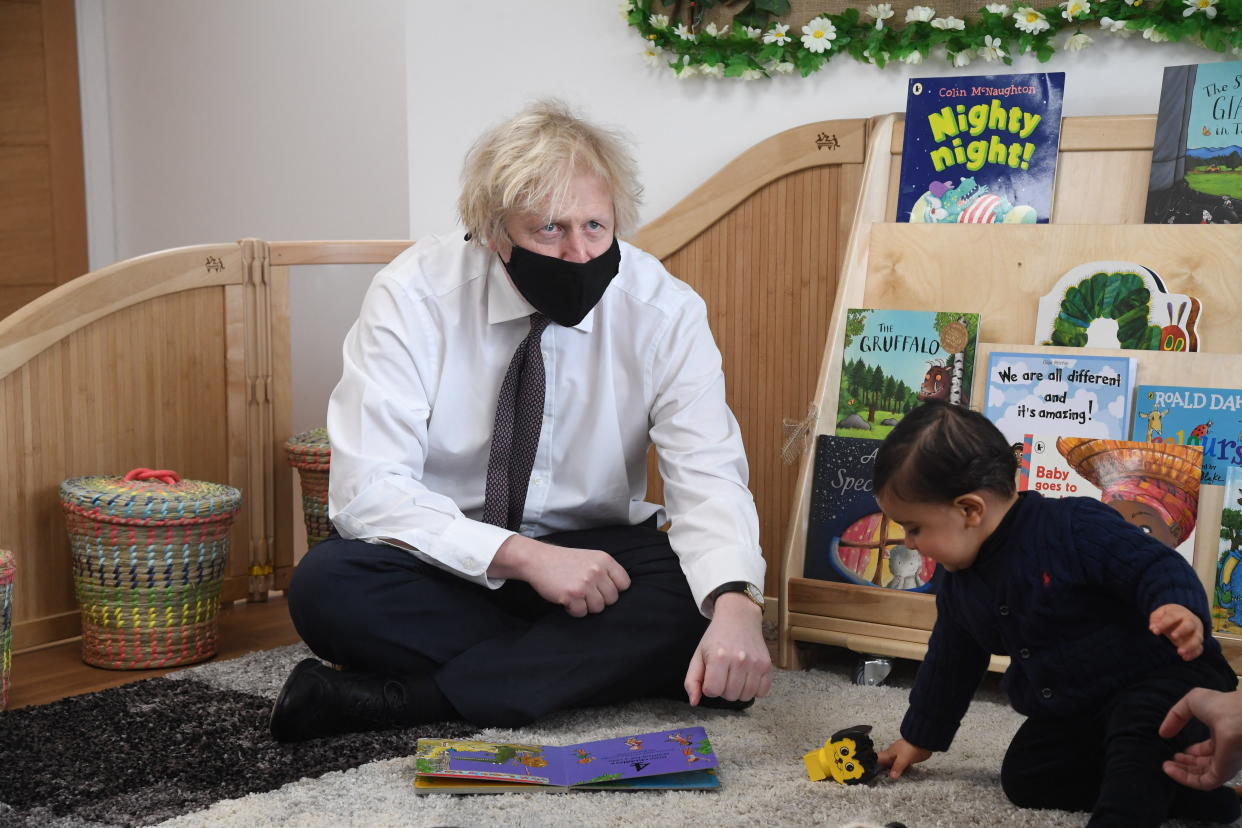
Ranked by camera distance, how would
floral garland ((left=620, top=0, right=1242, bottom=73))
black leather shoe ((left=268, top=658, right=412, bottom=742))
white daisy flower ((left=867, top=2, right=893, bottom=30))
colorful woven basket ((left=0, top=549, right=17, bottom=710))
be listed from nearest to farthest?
black leather shoe ((left=268, top=658, right=412, bottom=742)) → colorful woven basket ((left=0, top=549, right=17, bottom=710)) → floral garland ((left=620, top=0, right=1242, bottom=73)) → white daisy flower ((left=867, top=2, right=893, bottom=30))

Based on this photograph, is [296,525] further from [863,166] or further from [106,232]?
[106,232]

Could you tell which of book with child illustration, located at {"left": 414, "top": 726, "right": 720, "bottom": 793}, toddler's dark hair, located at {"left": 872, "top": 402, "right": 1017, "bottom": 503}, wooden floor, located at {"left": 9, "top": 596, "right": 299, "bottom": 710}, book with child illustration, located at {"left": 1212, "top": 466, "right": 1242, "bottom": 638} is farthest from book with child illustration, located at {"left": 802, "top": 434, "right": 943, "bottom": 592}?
wooden floor, located at {"left": 9, "top": 596, "right": 299, "bottom": 710}

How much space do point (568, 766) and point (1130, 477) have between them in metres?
0.90

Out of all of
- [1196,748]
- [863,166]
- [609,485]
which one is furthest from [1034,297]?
[1196,748]

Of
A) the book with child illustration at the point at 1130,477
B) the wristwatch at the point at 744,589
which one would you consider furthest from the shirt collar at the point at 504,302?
the book with child illustration at the point at 1130,477

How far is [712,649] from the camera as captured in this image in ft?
4.70

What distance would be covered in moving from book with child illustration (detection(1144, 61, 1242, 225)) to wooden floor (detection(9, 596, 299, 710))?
1.63m

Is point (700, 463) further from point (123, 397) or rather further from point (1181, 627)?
point (123, 397)

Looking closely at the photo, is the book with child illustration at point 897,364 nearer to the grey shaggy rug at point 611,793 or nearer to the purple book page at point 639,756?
the grey shaggy rug at point 611,793

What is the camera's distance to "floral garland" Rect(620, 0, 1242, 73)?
1.85m

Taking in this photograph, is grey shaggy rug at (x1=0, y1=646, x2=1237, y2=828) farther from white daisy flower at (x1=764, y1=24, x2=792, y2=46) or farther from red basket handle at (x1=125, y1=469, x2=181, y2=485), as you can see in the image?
white daisy flower at (x1=764, y1=24, x2=792, y2=46)

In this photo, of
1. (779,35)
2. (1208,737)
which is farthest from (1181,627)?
(779,35)

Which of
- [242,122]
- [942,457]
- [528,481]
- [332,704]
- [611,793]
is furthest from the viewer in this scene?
[242,122]

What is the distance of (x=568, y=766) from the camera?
140 centimetres
